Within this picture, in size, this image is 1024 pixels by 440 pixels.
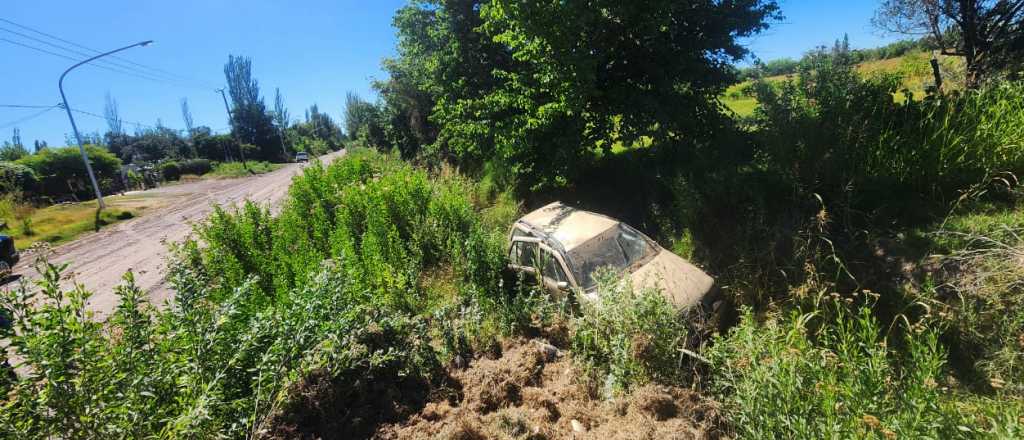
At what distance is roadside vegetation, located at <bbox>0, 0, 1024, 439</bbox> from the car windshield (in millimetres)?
601

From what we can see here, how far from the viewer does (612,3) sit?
295 inches

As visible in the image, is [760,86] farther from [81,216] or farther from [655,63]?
[81,216]

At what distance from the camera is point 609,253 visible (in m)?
5.55

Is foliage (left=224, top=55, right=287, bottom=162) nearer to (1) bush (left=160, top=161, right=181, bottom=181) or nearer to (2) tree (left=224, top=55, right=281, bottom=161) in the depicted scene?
(2) tree (left=224, top=55, right=281, bottom=161)

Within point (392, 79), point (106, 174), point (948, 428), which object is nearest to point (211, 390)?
point (948, 428)

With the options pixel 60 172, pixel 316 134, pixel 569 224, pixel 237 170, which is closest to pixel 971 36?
pixel 569 224

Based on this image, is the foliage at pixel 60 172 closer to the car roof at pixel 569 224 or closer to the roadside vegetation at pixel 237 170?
the roadside vegetation at pixel 237 170

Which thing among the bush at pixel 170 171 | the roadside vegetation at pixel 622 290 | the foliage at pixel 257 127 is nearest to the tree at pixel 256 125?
the foliage at pixel 257 127

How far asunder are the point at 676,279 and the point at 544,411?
2.68m

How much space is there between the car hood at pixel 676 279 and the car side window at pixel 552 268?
96 cm

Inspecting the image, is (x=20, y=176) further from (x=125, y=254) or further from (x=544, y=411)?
(x=544, y=411)

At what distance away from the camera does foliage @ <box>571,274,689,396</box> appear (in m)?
3.30

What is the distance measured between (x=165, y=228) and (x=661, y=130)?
60.3 ft

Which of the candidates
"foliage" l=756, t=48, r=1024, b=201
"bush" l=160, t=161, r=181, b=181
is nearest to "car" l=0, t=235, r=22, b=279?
"foliage" l=756, t=48, r=1024, b=201
